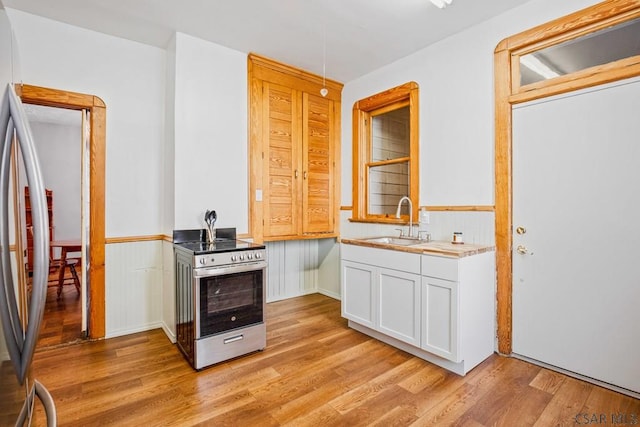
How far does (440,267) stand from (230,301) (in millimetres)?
1652

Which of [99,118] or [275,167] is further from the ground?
[99,118]

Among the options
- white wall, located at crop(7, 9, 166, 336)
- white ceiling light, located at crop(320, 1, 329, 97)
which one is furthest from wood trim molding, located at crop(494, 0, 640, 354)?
white wall, located at crop(7, 9, 166, 336)

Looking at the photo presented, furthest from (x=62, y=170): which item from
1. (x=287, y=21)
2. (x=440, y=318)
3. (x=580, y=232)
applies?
(x=580, y=232)

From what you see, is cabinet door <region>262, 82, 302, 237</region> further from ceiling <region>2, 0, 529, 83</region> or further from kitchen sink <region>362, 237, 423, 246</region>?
kitchen sink <region>362, 237, 423, 246</region>

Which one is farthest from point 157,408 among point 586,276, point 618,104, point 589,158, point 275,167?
point 618,104

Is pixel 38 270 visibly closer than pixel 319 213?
Yes

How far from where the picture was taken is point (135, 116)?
3.10 meters

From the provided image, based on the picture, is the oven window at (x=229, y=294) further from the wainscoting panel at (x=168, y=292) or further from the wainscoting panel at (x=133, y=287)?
the wainscoting panel at (x=133, y=287)

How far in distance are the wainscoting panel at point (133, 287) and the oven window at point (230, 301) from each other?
3.58 feet

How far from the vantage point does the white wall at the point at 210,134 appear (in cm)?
299

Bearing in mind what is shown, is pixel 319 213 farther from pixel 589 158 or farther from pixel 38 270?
pixel 38 270

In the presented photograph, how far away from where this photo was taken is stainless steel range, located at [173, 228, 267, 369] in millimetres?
2424

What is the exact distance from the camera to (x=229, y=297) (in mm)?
2588

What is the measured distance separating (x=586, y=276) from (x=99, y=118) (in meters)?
4.10
